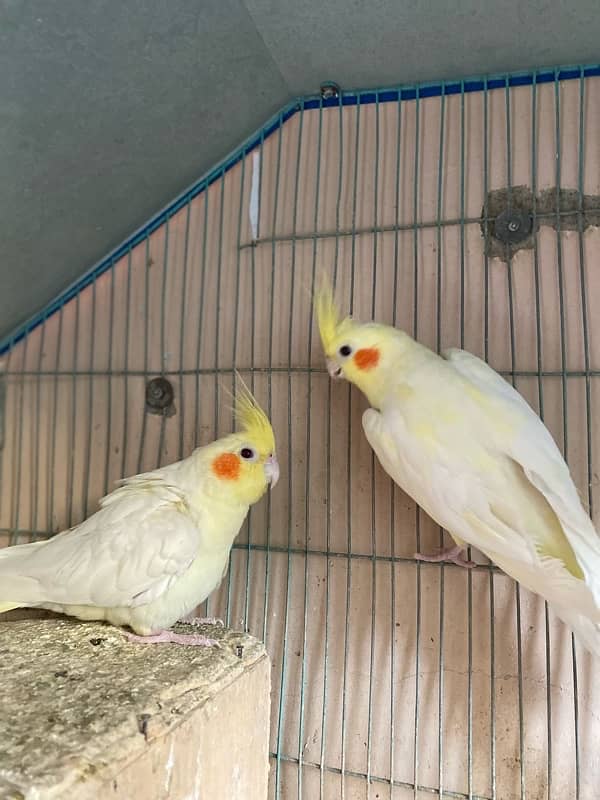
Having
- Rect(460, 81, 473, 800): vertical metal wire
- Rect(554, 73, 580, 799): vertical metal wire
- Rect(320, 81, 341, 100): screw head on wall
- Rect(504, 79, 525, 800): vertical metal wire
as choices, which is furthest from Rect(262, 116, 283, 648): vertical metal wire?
Rect(554, 73, 580, 799): vertical metal wire

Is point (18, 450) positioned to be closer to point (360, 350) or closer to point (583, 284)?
point (360, 350)

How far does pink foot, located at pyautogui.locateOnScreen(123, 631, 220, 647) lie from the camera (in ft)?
3.96

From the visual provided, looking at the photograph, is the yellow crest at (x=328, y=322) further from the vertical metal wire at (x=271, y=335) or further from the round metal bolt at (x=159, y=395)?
the round metal bolt at (x=159, y=395)

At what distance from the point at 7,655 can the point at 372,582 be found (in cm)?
81

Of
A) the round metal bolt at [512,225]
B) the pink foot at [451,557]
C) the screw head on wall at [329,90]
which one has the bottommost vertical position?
the pink foot at [451,557]

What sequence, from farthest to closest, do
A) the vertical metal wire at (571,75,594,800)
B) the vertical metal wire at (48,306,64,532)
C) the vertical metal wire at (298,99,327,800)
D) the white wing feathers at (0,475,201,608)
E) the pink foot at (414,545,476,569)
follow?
the vertical metal wire at (48,306,64,532), the vertical metal wire at (298,99,327,800), the pink foot at (414,545,476,569), the vertical metal wire at (571,75,594,800), the white wing feathers at (0,475,201,608)

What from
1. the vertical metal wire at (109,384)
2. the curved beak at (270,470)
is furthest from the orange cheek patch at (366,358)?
the vertical metal wire at (109,384)

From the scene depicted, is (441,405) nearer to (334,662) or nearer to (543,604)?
(543,604)

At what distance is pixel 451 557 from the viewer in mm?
1420

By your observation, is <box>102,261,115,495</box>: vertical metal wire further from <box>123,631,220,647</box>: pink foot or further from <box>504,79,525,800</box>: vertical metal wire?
<box>504,79,525,800</box>: vertical metal wire

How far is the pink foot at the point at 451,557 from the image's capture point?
1417mm

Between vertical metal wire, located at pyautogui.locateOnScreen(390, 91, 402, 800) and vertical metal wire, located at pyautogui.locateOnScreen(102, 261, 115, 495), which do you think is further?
vertical metal wire, located at pyautogui.locateOnScreen(102, 261, 115, 495)

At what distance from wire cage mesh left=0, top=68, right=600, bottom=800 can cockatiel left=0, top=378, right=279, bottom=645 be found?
0.92ft

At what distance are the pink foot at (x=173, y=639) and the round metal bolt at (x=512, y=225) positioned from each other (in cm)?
112
